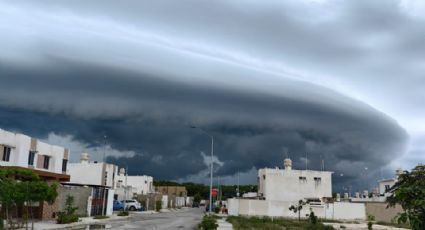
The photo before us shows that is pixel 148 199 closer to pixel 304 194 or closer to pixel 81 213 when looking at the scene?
pixel 304 194

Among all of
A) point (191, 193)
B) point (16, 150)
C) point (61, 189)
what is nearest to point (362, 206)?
point (61, 189)

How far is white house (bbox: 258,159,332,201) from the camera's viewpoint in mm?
88812

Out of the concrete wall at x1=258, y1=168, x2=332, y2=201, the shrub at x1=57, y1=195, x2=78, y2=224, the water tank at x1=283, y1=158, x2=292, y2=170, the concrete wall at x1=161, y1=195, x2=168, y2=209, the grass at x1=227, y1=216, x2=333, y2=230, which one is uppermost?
the water tank at x1=283, y1=158, x2=292, y2=170

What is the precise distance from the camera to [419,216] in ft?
38.1

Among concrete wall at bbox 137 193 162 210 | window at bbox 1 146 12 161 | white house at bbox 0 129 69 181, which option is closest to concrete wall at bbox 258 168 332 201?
concrete wall at bbox 137 193 162 210

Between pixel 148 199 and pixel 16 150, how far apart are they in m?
47.7

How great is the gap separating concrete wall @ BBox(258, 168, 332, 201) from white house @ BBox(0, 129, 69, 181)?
39363mm

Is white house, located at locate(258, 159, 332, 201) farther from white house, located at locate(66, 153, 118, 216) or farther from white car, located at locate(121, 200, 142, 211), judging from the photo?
white house, located at locate(66, 153, 118, 216)

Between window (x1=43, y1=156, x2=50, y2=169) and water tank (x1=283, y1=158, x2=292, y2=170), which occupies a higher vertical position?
water tank (x1=283, y1=158, x2=292, y2=170)

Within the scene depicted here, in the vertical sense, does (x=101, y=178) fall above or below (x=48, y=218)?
above

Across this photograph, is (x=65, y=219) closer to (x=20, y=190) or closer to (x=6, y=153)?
(x=6, y=153)

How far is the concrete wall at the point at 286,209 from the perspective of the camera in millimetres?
75125

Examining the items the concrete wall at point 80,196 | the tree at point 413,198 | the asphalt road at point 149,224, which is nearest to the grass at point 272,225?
the asphalt road at point 149,224

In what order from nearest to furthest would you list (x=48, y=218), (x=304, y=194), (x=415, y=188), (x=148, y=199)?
(x=415, y=188) → (x=48, y=218) → (x=304, y=194) → (x=148, y=199)
